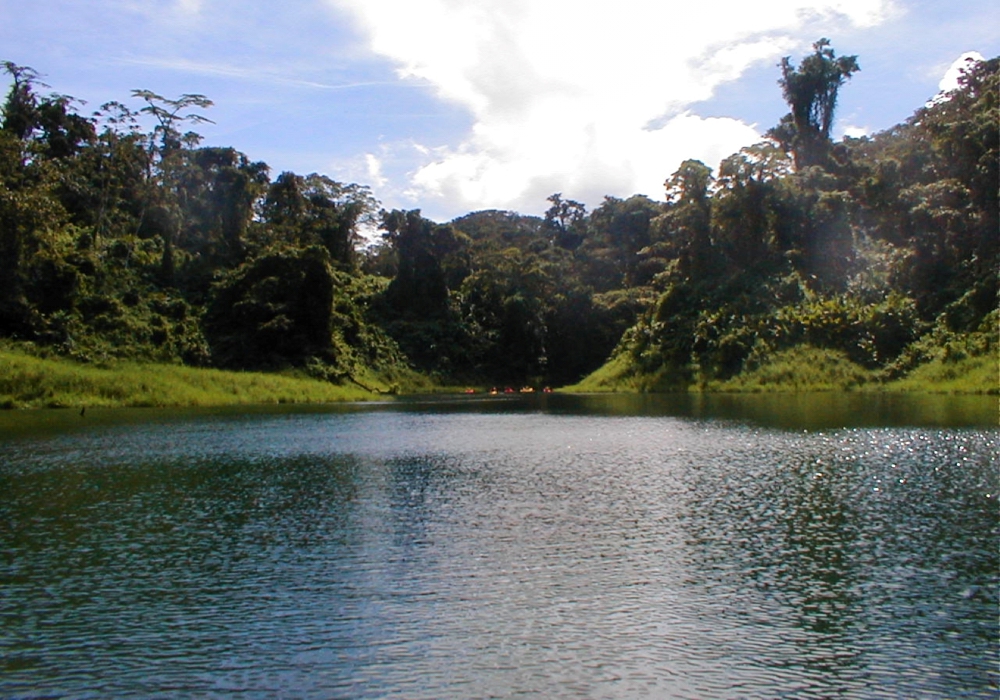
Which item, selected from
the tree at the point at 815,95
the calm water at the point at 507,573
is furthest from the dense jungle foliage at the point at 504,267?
the calm water at the point at 507,573

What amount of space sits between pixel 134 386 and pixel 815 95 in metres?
65.8

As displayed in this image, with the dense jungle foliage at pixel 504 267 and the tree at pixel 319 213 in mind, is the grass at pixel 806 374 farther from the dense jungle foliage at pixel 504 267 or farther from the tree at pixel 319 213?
the tree at pixel 319 213

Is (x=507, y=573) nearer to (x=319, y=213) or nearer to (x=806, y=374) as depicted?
(x=806, y=374)

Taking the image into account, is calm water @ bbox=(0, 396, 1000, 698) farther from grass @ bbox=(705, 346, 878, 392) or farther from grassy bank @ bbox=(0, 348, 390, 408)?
grass @ bbox=(705, 346, 878, 392)

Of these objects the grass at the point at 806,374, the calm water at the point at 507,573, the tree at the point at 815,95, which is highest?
the tree at the point at 815,95

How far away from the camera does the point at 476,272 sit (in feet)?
352

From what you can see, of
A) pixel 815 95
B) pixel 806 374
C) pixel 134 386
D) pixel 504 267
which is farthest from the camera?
pixel 504 267

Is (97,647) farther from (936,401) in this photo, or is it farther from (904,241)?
(904,241)

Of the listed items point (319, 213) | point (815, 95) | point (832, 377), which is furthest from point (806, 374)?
point (319, 213)

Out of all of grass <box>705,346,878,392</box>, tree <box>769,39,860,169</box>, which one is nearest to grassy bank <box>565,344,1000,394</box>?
grass <box>705,346,878,392</box>

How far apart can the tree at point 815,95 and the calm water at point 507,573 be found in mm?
63889

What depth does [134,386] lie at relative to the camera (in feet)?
190

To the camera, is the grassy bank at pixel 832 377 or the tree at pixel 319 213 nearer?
the grassy bank at pixel 832 377

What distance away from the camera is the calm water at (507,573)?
998cm
